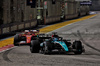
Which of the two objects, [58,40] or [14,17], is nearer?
[58,40]

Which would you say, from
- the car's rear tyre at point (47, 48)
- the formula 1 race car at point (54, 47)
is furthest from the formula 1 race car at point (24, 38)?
the car's rear tyre at point (47, 48)

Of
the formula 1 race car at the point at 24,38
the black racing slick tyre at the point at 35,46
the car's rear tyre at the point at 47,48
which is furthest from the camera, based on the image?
the formula 1 race car at the point at 24,38

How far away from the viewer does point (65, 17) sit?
57.4 meters

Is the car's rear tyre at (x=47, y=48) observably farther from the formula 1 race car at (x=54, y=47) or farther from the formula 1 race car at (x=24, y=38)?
the formula 1 race car at (x=24, y=38)

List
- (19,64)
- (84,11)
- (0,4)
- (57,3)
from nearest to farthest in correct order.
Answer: (19,64)
(0,4)
(57,3)
(84,11)

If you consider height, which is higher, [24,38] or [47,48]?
[47,48]

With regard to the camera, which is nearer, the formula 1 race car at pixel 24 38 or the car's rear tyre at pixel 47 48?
the car's rear tyre at pixel 47 48

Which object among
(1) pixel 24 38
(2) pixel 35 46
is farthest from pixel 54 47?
(1) pixel 24 38

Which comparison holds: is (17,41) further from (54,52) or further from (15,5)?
(15,5)

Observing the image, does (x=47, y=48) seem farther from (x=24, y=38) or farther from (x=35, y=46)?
(x=24, y=38)

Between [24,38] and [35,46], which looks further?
[24,38]

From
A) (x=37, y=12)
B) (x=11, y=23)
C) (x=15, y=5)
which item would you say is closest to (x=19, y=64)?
(x=11, y=23)

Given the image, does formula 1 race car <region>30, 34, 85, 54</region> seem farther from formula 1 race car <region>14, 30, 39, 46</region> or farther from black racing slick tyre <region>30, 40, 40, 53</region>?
formula 1 race car <region>14, 30, 39, 46</region>

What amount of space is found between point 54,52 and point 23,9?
21333 millimetres
